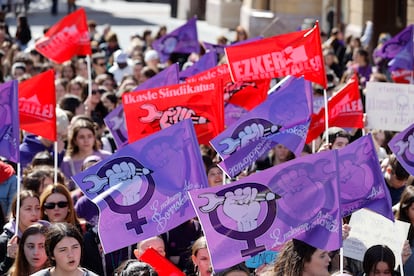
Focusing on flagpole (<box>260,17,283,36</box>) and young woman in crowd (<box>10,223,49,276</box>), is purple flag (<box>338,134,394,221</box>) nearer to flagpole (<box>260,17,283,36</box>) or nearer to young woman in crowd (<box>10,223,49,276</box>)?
young woman in crowd (<box>10,223,49,276</box>)

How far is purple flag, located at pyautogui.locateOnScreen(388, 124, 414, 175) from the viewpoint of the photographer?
10828 mm

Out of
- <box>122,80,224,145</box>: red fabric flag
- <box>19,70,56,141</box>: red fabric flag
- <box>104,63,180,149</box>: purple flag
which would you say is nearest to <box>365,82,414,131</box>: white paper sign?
<box>122,80,224,145</box>: red fabric flag

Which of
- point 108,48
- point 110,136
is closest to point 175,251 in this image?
point 110,136

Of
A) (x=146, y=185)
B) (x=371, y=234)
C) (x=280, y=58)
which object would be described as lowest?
(x=371, y=234)

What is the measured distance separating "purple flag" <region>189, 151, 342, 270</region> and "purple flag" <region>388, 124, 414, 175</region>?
1.97 m

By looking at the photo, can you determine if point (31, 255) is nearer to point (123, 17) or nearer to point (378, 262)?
point (378, 262)

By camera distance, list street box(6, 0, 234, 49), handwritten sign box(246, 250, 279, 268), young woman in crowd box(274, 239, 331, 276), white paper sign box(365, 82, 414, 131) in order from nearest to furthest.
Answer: young woman in crowd box(274, 239, 331, 276)
handwritten sign box(246, 250, 279, 268)
white paper sign box(365, 82, 414, 131)
street box(6, 0, 234, 49)

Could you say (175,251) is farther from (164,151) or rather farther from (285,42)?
(285,42)

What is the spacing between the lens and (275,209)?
8.88m

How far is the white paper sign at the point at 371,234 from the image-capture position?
9.62 metres

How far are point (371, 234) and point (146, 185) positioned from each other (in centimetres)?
160

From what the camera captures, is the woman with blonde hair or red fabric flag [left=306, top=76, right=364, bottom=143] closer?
the woman with blonde hair

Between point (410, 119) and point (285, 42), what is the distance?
4.27ft

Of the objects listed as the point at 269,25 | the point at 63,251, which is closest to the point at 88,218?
the point at 63,251
